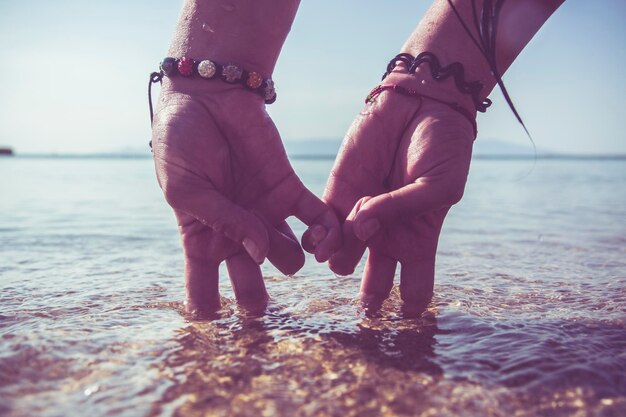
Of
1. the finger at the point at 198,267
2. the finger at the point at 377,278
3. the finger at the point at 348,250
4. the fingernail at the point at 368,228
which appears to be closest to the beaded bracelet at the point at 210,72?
the finger at the point at 198,267

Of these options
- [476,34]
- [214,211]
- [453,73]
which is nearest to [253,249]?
[214,211]

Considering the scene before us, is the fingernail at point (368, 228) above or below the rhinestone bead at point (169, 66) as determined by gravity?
below

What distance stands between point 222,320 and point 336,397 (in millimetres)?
897

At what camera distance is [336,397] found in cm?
163

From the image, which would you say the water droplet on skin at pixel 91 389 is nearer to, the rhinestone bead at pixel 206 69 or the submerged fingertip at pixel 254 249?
the submerged fingertip at pixel 254 249

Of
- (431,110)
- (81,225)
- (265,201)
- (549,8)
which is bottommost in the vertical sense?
(81,225)

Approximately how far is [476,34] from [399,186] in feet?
3.02

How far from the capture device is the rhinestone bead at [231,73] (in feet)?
8.51

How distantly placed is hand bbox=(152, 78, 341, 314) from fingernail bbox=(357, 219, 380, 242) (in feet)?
0.63

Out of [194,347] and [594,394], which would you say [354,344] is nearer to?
[194,347]

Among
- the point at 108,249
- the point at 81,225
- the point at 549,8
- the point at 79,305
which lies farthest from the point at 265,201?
the point at 81,225

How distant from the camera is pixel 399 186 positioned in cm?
271

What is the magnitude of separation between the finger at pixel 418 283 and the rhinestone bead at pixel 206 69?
1.33 m

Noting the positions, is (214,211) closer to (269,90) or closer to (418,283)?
(269,90)
